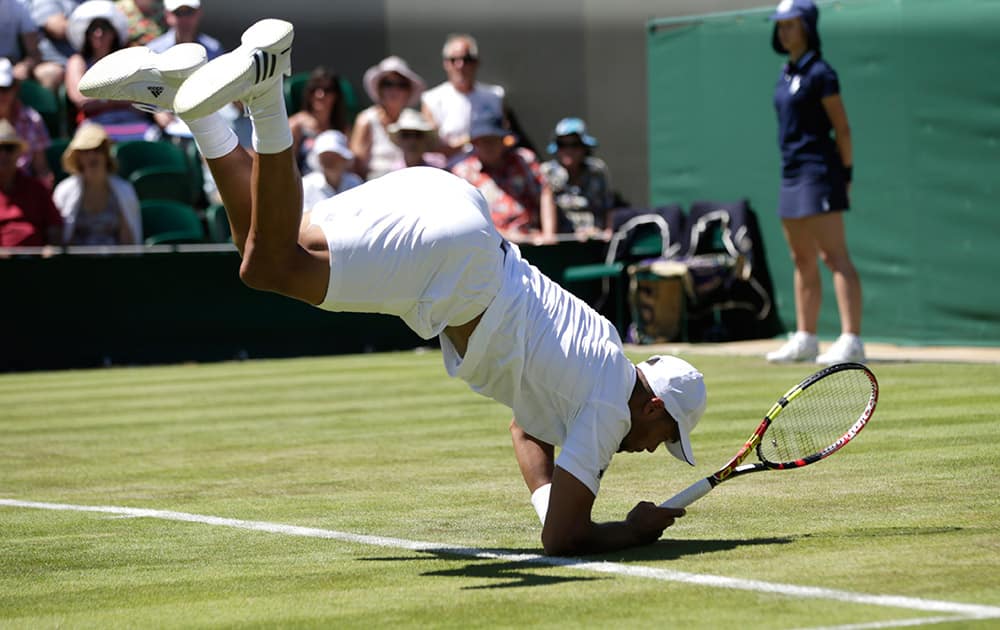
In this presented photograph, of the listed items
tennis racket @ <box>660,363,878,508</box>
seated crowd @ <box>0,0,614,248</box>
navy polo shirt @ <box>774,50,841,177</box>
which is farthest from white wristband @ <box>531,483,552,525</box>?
seated crowd @ <box>0,0,614,248</box>

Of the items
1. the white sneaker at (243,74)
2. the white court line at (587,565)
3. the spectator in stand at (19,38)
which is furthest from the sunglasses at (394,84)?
the white sneaker at (243,74)

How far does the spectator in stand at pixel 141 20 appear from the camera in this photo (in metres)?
17.8

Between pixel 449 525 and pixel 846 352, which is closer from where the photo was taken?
pixel 449 525

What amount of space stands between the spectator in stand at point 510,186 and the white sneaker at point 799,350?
4.45m

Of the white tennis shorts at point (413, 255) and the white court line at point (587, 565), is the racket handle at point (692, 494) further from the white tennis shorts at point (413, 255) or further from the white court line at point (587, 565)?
the white tennis shorts at point (413, 255)

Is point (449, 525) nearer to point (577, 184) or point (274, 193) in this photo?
point (274, 193)

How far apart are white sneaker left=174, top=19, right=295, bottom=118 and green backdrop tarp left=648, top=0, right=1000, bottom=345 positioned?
9.54 m

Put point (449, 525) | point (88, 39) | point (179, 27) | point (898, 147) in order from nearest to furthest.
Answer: point (449, 525) < point (898, 147) < point (88, 39) < point (179, 27)

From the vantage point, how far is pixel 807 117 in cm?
1233

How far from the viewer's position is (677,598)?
15.2 ft

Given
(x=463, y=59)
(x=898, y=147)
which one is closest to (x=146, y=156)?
(x=463, y=59)

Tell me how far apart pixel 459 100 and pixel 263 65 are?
1263 centimetres

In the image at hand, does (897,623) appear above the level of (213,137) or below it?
below

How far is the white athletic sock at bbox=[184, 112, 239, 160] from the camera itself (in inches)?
228
